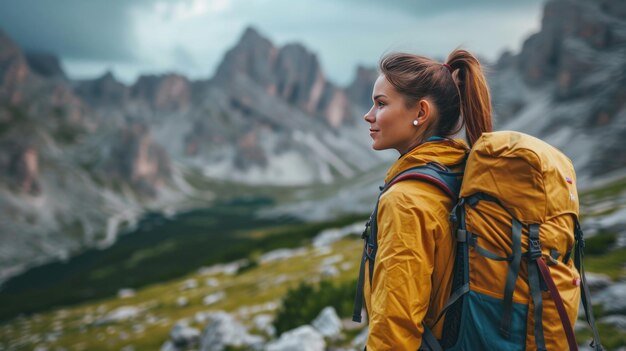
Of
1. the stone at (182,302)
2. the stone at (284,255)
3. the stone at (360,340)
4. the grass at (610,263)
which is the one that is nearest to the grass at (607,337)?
the grass at (610,263)

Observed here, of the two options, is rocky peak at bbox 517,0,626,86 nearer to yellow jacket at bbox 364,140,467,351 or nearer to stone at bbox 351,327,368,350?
stone at bbox 351,327,368,350

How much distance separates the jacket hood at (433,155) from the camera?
11.5ft

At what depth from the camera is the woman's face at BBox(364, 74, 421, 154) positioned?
3.74 meters

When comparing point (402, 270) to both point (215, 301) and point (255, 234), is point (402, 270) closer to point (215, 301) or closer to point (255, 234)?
point (215, 301)

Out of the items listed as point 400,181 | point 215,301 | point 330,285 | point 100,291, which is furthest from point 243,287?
point 100,291

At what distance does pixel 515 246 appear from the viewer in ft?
9.91

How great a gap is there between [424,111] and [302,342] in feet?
21.1

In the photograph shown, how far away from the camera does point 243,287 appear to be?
2595 cm

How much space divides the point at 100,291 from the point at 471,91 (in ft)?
265

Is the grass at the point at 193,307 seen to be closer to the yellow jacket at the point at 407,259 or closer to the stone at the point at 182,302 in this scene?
the stone at the point at 182,302

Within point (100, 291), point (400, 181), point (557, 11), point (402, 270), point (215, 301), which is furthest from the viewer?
point (557, 11)

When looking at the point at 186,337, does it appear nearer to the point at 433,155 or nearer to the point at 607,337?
the point at 607,337

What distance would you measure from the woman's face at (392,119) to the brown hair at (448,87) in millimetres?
61

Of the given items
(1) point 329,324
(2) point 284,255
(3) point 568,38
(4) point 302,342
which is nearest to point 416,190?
(4) point 302,342
